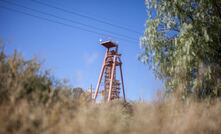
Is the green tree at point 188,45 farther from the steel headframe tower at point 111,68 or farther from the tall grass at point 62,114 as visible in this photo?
the steel headframe tower at point 111,68

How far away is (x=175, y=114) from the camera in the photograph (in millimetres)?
5047

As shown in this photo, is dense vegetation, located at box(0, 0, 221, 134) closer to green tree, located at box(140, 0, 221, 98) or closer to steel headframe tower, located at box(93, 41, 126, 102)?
green tree, located at box(140, 0, 221, 98)

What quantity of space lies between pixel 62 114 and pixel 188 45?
702 cm

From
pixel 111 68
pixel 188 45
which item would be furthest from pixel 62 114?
pixel 111 68

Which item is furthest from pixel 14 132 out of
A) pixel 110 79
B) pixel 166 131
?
pixel 110 79

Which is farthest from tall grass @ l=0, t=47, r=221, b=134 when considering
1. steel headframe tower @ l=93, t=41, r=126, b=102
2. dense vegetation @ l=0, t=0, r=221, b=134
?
steel headframe tower @ l=93, t=41, r=126, b=102

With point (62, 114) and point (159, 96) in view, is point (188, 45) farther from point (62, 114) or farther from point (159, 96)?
point (62, 114)

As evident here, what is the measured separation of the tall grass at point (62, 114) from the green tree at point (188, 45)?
3.41 m

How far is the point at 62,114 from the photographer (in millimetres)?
3824

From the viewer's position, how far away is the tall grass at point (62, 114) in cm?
331

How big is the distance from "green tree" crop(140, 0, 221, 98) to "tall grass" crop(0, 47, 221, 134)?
11.2ft

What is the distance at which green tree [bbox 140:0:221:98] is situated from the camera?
945cm

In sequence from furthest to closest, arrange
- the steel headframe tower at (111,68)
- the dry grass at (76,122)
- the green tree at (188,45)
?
the steel headframe tower at (111,68)
the green tree at (188,45)
the dry grass at (76,122)

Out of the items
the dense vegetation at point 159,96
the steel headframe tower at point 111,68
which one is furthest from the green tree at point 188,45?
the steel headframe tower at point 111,68
